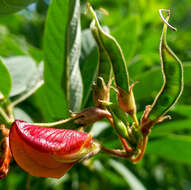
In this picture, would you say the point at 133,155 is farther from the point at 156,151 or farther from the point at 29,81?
the point at 156,151

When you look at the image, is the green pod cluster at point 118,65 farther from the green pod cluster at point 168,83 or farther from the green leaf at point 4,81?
the green leaf at point 4,81

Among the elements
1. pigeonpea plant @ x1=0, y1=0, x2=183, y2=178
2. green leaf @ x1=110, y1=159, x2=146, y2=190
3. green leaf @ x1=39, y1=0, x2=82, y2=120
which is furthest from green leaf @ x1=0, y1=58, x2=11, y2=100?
green leaf @ x1=110, y1=159, x2=146, y2=190

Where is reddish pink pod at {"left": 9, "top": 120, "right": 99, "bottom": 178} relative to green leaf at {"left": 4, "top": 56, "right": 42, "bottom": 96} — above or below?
above

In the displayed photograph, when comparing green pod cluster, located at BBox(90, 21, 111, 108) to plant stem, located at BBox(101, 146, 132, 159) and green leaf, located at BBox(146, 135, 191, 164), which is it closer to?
plant stem, located at BBox(101, 146, 132, 159)

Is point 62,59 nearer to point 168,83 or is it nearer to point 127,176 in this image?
point 168,83

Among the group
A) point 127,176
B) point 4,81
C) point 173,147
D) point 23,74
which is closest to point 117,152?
point 4,81

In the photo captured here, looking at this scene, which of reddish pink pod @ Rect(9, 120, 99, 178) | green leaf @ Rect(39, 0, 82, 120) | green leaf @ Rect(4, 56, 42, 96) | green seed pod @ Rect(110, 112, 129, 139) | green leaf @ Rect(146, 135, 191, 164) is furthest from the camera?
green leaf @ Rect(146, 135, 191, 164)

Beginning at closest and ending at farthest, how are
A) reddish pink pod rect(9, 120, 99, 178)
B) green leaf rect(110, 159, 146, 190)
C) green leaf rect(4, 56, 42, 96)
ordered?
1. reddish pink pod rect(9, 120, 99, 178)
2. green leaf rect(4, 56, 42, 96)
3. green leaf rect(110, 159, 146, 190)
